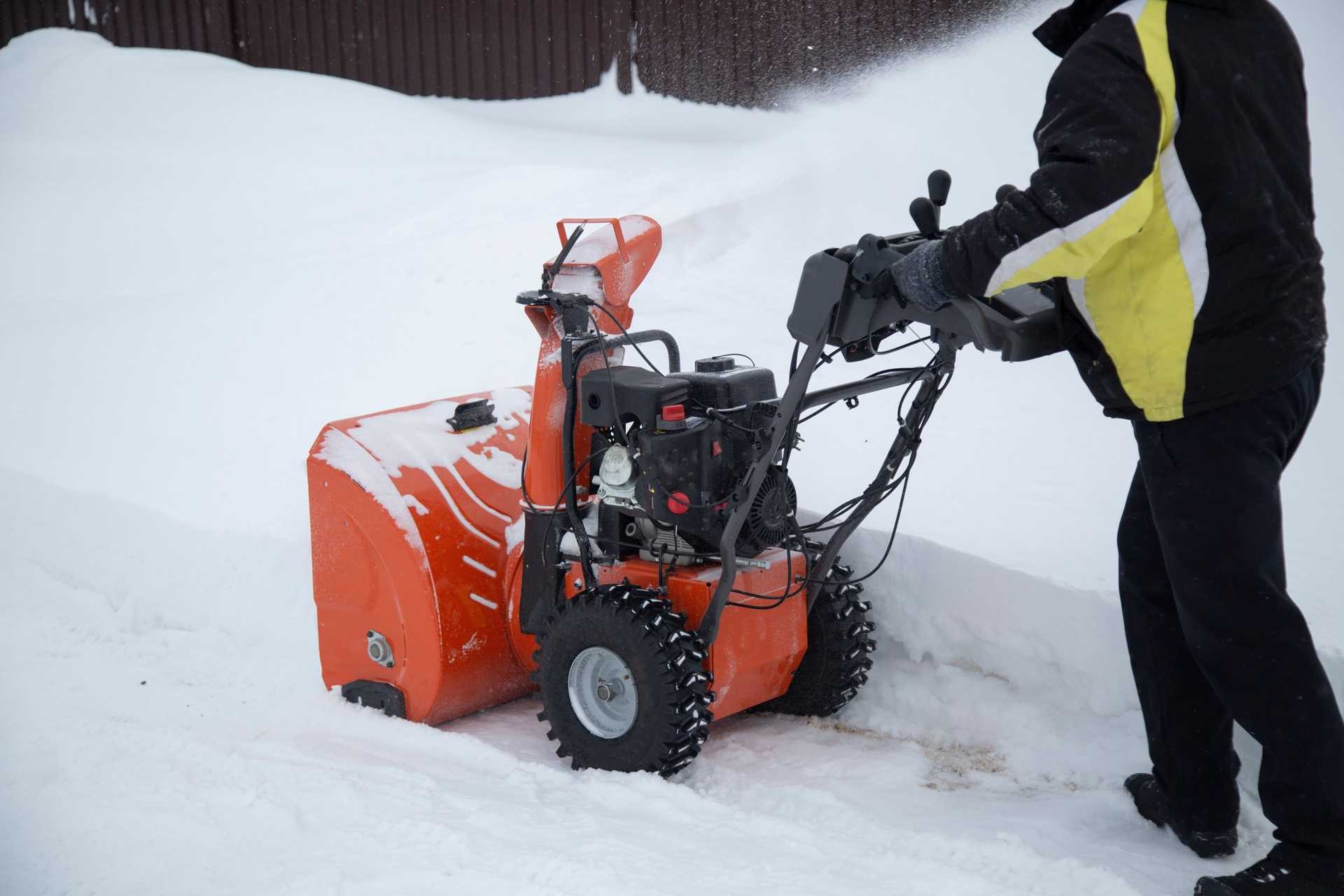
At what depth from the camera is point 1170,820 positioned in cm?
276

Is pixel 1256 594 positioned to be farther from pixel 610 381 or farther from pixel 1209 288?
pixel 610 381

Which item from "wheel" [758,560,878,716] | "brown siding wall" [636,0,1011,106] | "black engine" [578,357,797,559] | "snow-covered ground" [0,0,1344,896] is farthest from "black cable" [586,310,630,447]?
"brown siding wall" [636,0,1011,106]

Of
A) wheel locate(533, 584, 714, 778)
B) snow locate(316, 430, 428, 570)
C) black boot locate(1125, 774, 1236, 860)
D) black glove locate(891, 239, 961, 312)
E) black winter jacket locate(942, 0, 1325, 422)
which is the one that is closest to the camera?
black winter jacket locate(942, 0, 1325, 422)

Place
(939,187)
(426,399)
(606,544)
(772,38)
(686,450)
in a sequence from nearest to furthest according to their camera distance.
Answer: (939,187)
(686,450)
(606,544)
(426,399)
(772,38)

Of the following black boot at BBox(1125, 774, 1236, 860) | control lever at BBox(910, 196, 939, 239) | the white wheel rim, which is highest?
control lever at BBox(910, 196, 939, 239)

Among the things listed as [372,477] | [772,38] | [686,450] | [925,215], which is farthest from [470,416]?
[772,38]

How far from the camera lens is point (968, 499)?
4332 millimetres

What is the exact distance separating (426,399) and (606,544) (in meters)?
2.54

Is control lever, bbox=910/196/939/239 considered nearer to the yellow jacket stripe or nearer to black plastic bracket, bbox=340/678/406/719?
the yellow jacket stripe

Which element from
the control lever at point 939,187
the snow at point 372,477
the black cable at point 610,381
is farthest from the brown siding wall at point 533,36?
the control lever at point 939,187

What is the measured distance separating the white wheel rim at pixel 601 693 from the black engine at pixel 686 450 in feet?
1.10

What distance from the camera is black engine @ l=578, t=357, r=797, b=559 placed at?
121 inches

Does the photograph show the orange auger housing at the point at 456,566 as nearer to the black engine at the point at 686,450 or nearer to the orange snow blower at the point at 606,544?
the orange snow blower at the point at 606,544

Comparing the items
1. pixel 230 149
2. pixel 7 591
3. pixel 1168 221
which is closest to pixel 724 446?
pixel 1168 221
